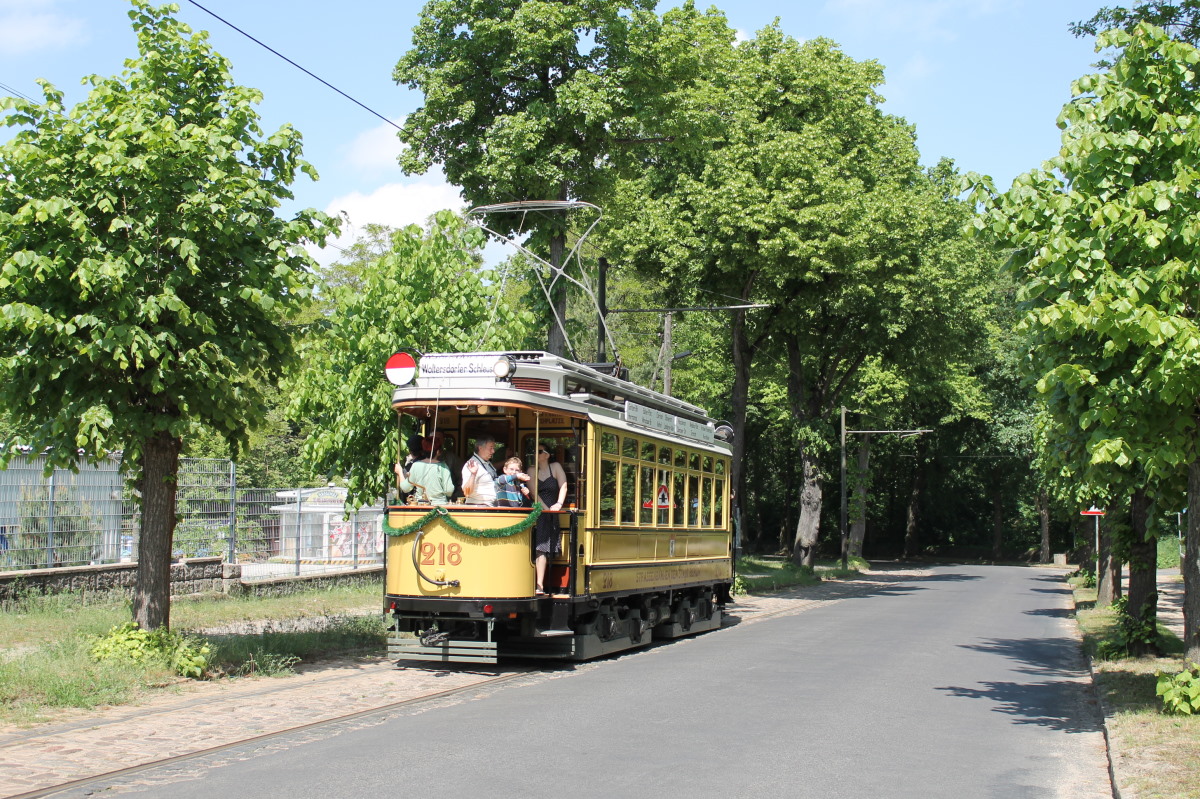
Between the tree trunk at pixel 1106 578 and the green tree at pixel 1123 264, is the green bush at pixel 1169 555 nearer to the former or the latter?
the tree trunk at pixel 1106 578

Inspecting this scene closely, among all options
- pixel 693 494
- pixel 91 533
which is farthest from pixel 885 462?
pixel 91 533

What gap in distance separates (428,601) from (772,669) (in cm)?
441

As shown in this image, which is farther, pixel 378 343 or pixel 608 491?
pixel 378 343

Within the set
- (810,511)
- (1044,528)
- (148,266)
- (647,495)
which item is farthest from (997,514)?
(148,266)

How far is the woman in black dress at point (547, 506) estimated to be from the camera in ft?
44.3

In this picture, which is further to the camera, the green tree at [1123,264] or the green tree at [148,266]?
the green tree at [148,266]

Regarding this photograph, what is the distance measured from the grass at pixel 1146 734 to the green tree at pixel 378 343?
30.6 ft

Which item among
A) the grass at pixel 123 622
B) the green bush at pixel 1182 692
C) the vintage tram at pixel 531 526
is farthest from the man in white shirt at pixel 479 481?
the green bush at pixel 1182 692

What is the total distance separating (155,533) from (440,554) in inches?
119

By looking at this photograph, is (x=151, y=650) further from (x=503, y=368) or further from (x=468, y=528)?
(x=503, y=368)

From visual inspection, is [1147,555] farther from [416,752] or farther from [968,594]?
[968,594]

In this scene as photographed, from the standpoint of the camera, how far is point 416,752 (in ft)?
28.1

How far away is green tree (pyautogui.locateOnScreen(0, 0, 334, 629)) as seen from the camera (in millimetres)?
10711

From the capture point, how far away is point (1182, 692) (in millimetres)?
10031
